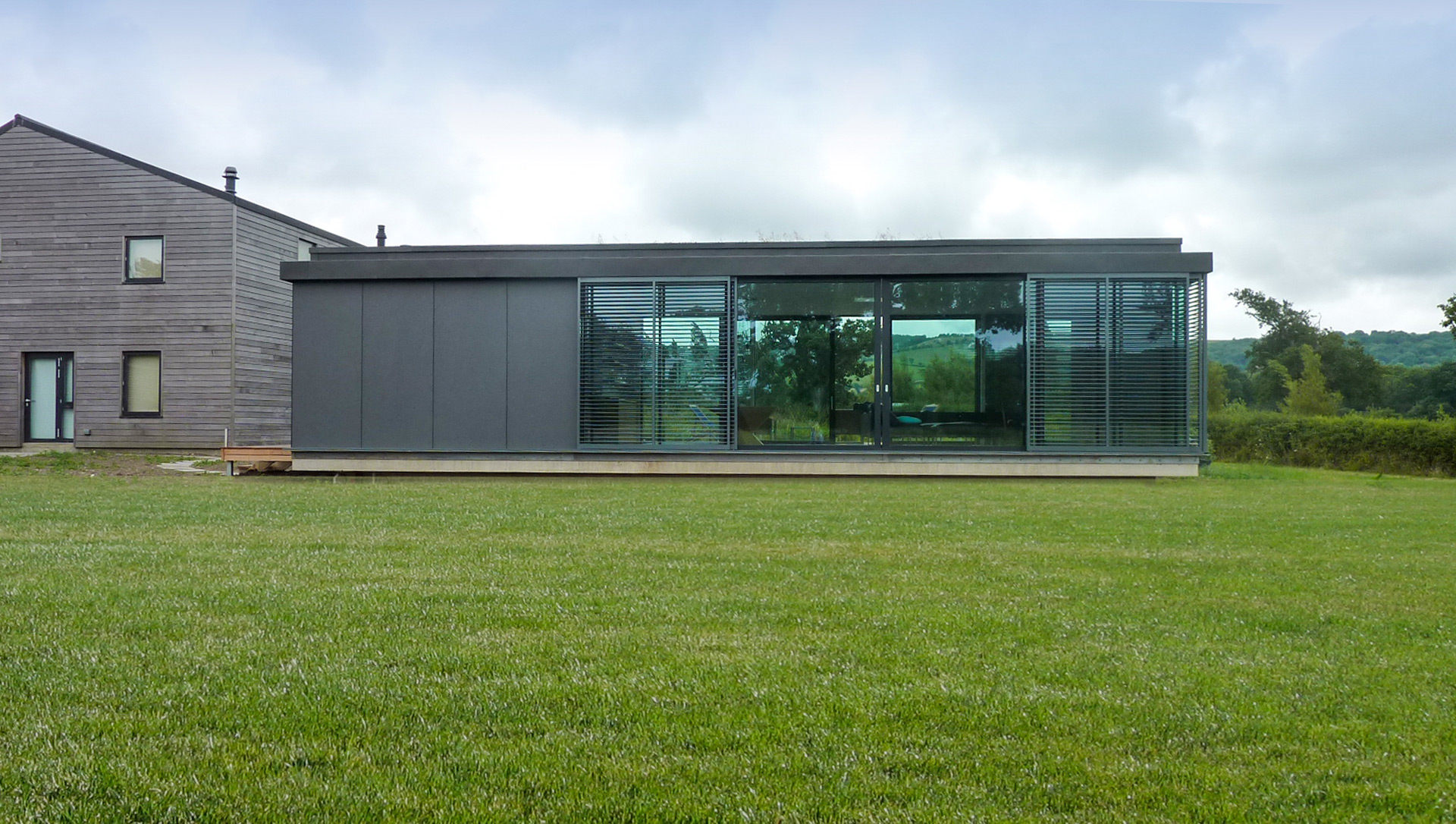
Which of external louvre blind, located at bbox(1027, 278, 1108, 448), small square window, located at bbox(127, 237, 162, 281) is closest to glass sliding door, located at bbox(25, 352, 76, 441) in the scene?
small square window, located at bbox(127, 237, 162, 281)

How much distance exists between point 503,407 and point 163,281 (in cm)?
1259

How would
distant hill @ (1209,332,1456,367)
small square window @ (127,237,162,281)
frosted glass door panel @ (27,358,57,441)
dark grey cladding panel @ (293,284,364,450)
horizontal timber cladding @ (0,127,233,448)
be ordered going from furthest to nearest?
distant hill @ (1209,332,1456,367), frosted glass door panel @ (27,358,57,441), small square window @ (127,237,162,281), horizontal timber cladding @ (0,127,233,448), dark grey cladding panel @ (293,284,364,450)

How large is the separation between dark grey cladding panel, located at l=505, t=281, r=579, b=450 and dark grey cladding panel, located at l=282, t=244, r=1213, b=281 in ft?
1.13

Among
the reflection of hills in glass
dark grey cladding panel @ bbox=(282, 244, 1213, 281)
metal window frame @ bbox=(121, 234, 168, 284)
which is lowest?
the reflection of hills in glass

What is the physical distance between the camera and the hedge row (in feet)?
67.8

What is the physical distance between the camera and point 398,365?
15438 millimetres

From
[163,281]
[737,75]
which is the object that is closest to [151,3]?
[163,281]

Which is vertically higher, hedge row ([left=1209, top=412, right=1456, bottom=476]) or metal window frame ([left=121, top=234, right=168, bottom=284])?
metal window frame ([left=121, top=234, right=168, bottom=284])

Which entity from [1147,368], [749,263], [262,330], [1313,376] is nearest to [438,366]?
[749,263]

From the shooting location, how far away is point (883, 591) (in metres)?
5.79

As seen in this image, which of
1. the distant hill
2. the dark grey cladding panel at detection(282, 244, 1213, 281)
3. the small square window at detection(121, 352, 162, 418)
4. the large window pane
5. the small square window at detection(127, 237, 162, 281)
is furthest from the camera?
the distant hill

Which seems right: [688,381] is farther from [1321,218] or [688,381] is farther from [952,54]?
[1321,218]

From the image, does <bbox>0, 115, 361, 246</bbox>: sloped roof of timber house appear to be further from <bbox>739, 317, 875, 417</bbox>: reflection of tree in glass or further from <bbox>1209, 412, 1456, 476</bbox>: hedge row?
<bbox>1209, 412, 1456, 476</bbox>: hedge row

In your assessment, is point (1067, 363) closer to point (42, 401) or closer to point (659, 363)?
point (659, 363)
